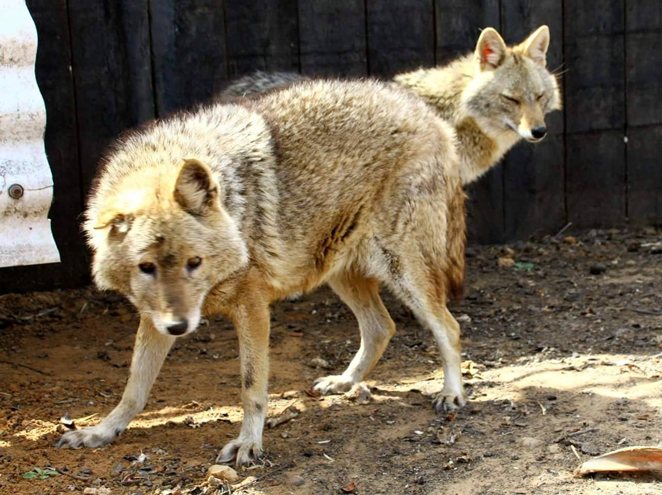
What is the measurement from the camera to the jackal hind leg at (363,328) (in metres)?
6.53

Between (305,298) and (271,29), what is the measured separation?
6.84 feet

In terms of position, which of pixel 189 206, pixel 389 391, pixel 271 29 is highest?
pixel 271 29

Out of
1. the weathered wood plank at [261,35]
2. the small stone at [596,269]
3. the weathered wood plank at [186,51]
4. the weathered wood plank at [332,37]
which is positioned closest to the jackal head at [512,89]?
the weathered wood plank at [332,37]

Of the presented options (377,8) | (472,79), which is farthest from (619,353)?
(377,8)

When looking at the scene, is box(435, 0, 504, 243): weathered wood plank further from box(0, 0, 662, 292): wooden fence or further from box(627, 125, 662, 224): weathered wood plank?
box(627, 125, 662, 224): weathered wood plank

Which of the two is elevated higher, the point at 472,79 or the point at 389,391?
the point at 472,79

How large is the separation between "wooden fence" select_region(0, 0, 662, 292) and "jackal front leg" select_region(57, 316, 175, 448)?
213 cm

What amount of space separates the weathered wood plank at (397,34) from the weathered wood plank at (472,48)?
0.13 m

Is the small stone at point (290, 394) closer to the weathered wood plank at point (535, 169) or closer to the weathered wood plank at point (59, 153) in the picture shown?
the weathered wood plank at point (59, 153)

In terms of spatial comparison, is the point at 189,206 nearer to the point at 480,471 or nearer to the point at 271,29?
the point at 480,471

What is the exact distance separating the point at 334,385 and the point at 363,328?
1.38ft

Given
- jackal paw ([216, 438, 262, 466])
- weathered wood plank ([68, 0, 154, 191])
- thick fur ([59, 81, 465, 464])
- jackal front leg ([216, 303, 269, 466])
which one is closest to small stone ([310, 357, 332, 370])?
thick fur ([59, 81, 465, 464])

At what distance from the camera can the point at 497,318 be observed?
25.1 feet

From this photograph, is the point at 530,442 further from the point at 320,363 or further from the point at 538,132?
the point at 538,132
